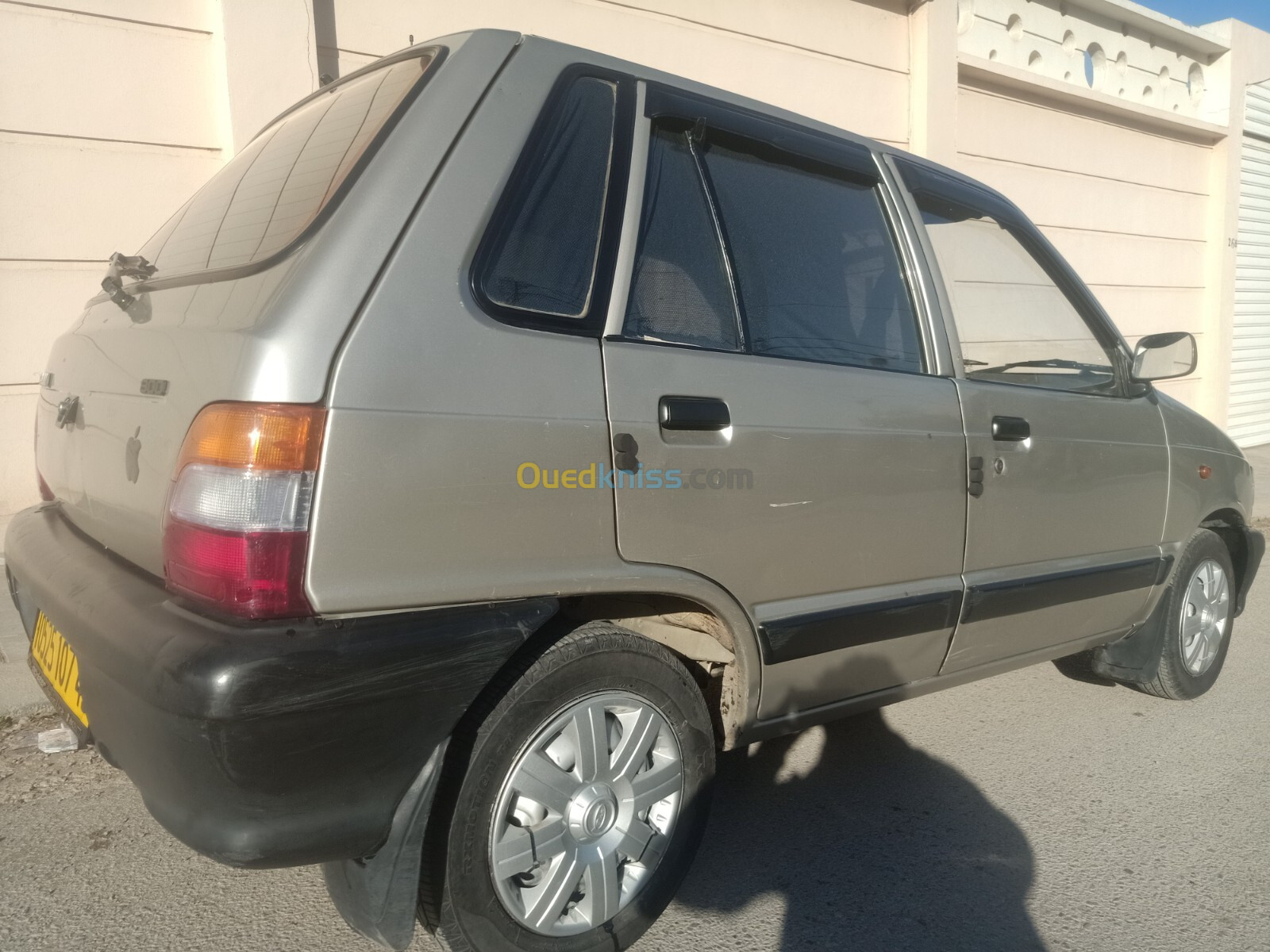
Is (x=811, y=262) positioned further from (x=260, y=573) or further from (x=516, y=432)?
(x=260, y=573)

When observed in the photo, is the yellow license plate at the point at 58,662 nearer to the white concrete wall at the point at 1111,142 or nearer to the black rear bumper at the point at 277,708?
the black rear bumper at the point at 277,708

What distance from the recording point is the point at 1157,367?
3.07 meters

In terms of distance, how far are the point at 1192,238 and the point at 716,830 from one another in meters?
10.3

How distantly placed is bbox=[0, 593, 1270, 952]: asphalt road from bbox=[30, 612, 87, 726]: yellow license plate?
60cm

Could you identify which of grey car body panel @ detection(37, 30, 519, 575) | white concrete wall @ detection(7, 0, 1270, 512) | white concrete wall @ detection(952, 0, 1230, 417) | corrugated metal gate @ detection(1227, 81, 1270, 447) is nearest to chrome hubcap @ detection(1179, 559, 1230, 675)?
grey car body panel @ detection(37, 30, 519, 575)

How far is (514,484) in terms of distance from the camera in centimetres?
169

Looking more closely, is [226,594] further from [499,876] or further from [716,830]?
[716,830]

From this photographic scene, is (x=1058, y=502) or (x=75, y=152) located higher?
(x=75, y=152)

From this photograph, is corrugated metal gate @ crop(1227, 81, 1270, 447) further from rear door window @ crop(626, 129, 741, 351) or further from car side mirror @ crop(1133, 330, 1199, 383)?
rear door window @ crop(626, 129, 741, 351)

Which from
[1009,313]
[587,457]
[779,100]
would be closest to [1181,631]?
[1009,313]

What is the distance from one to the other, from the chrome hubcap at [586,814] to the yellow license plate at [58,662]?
2.78 feet

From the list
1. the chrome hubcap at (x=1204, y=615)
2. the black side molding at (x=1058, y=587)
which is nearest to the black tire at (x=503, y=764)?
the black side molding at (x=1058, y=587)

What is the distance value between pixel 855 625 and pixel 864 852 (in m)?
0.69

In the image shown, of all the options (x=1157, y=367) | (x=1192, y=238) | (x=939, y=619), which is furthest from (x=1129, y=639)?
(x=1192, y=238)
